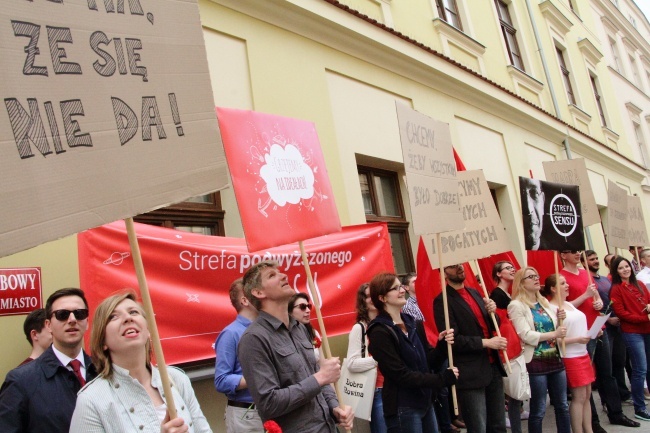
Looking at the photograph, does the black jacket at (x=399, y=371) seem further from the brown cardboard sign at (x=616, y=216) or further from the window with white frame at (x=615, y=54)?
the window with white frame at (x=615, y=54)

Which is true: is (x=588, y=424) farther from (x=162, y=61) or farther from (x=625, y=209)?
(x=162, y=61)

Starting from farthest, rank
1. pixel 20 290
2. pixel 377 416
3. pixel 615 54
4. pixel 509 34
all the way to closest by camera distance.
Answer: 1. pixel 615 54
2. pixel 509 34
3. pixel 377 416
4. pixel 20 290

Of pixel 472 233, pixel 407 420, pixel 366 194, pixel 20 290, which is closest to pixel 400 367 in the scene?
pixel 407 420

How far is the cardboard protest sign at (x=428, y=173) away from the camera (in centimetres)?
419

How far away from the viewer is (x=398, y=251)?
7270mm

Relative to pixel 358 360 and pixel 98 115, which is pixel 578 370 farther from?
pixel 98 115

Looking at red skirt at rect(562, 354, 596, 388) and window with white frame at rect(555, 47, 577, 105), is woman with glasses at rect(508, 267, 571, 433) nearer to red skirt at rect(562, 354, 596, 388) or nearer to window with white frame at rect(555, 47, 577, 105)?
red skirt at rect(562, 354, 596, 388)

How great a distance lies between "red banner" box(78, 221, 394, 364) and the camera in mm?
3621

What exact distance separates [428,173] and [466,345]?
1.26 meters

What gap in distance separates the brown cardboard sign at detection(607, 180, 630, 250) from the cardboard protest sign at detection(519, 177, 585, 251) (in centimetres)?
200

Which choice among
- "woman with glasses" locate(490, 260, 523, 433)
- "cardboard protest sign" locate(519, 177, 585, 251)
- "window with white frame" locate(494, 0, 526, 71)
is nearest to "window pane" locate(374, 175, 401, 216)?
"woman with glasses" locate(490, 260, 523, 433)

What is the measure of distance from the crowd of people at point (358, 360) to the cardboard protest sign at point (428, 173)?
47cm

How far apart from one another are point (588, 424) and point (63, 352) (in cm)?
418

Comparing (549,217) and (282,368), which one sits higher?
(549,217)
